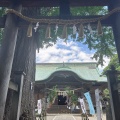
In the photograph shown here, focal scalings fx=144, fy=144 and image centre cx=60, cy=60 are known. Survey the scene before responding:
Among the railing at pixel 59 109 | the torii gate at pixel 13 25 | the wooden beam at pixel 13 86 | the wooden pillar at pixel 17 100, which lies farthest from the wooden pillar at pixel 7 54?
the railing at pixel 59 109

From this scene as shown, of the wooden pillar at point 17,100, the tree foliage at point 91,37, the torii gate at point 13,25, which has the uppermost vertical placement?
the tree foliage at point 91,37

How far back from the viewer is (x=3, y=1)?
11.8ft

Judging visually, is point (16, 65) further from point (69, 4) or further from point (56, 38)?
point (56, 38)

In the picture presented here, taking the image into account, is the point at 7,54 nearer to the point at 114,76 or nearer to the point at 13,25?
the point at 13,25

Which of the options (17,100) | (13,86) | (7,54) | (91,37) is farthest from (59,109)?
(7,54)

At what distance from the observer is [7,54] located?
2994mm

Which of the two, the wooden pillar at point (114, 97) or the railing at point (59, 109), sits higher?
the wooden pillar at point (114, 97)

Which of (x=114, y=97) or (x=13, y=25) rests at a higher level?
(x=13, y=25)

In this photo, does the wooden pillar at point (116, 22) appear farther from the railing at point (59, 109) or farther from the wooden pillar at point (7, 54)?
the railing at point (59, 109)

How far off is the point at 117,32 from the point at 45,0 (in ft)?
6.24

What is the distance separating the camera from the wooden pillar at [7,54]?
8.95ft

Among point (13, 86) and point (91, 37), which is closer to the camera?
point (13, 86)

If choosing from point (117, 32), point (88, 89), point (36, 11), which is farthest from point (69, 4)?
point (88, 89)

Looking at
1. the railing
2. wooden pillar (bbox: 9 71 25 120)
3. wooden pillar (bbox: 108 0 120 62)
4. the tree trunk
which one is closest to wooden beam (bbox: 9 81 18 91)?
wooden pillar (bbox: 9 71 25 120)
